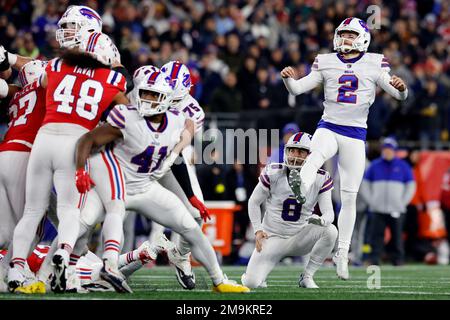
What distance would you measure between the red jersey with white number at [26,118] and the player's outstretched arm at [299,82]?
227 centimetres

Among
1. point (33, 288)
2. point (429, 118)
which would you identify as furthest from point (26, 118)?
point (429, 118)

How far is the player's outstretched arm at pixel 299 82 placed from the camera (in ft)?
32.7

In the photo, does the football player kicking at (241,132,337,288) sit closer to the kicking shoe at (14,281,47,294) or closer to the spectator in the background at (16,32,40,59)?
the kicking shoe at (14,281,47,294)

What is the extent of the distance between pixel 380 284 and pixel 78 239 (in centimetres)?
300

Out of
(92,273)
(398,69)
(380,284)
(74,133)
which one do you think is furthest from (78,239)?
(398,69)

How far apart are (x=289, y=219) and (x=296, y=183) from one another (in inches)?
28.6

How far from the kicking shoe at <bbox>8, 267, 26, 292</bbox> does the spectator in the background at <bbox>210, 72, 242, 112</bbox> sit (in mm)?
7912

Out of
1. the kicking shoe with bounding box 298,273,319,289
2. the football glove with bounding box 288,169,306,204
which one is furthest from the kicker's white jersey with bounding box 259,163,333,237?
the kicking shoe with bounding box 298,273,319,289

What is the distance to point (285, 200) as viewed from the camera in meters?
10.1

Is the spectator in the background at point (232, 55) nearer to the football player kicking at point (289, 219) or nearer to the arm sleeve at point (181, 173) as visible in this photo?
the football player kicking at point (289, 219)

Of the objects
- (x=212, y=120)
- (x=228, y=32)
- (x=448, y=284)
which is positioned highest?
(x=228, y=32)

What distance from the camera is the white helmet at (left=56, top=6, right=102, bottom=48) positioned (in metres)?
9.09
